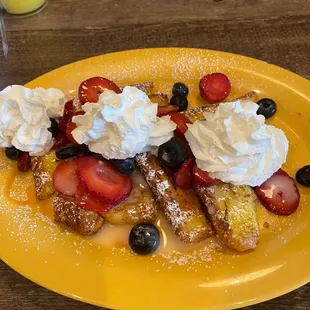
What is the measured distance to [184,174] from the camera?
1.36 meters

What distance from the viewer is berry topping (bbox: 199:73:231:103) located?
166 centimetres

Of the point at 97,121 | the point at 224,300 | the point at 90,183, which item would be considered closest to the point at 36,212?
the point at 90,183

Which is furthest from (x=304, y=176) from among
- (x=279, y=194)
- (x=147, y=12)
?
(x=147, y=12)

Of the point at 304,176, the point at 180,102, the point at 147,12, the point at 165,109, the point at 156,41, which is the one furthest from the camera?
the point at 147,12

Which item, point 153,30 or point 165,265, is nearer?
point 165,265

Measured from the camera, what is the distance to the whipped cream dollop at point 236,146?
4.19 feet

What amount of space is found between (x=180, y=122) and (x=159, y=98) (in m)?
0.23

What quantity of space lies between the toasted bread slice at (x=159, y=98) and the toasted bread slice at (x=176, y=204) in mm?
262

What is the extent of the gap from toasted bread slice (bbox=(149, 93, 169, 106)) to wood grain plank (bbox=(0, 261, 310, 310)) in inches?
28.2

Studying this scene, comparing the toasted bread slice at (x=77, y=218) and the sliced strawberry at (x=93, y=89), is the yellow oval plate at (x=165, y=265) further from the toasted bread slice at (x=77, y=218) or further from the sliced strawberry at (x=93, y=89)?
the sliced strawberry at (x=93, y=89)

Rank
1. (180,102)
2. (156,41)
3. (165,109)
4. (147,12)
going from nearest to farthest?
(165,109) < (180,102) < (156,41) < (147,12)

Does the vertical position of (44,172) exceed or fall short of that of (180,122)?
it falls short

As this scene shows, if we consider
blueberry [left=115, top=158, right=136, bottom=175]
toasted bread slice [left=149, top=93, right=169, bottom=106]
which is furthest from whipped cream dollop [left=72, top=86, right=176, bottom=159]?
toasted bread slice [left=149, top=93, right=169, bottom=106]

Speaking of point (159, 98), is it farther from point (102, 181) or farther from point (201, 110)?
point (102, 181)
